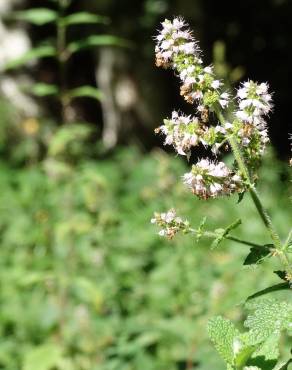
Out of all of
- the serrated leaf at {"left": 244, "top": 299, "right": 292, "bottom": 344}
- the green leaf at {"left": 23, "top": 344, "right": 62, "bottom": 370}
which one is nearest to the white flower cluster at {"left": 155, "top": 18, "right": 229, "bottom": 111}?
the serrated leaf at {"left": 244, "top": 299, "right": 292, "bottom": 344}

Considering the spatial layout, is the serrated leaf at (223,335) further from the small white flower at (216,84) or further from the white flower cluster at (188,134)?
the small white flower at (216,84)

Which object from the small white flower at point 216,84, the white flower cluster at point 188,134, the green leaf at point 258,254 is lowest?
the green leaf at point 258,254

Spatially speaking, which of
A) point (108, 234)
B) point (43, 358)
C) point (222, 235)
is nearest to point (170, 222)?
point (222, 235)

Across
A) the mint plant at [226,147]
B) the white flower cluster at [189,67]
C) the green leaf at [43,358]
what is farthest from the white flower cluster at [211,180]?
the green leaf at [43,358]

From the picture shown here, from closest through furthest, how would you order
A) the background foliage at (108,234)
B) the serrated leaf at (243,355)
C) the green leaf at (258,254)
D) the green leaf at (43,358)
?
A: the serrated leaf at (243,355) < the green leaf at (258,254) < the green leaf at (43,358) < the background foliage at (108,234)

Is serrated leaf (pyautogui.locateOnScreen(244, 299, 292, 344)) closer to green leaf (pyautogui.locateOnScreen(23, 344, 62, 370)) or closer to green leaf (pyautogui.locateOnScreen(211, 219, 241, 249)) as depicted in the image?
green leaf (pyautogui.locateOnScreen(211, 219, 241, 249))

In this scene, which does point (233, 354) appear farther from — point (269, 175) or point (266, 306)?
point (269, 175)
